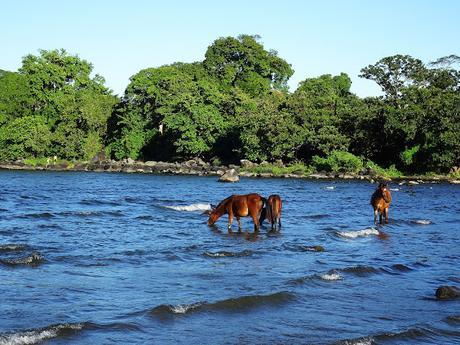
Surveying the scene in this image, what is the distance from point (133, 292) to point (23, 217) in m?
13.0

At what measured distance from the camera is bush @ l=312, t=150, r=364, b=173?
196 ft

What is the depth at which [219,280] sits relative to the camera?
39.7 ft

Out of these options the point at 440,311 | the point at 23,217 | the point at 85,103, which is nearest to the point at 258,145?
the point at 85,103

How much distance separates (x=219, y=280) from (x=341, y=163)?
49.7 metres

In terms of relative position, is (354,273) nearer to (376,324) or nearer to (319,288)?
(319,288)

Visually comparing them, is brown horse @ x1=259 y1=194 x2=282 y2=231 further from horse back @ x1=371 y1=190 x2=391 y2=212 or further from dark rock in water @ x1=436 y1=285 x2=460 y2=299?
dark rock in water @ x1=436 y1=285 x2=460 y2=299

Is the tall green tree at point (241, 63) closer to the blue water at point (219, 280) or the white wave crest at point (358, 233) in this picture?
the blue water at point (219, 280)

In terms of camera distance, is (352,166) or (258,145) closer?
(352,166)

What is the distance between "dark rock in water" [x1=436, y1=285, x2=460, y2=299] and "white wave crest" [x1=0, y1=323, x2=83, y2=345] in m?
6.50

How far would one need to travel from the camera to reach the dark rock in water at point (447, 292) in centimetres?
1104

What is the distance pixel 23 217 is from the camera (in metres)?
22.4

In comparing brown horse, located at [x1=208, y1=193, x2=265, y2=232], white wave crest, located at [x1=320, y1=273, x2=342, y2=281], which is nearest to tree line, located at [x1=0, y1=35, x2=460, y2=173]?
brown horse, located at [x1=208, y1=193, x2=265, y2=232]

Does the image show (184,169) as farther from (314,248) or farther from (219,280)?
(219,280)

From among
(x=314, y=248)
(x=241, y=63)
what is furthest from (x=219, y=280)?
(x=241, y=63)
